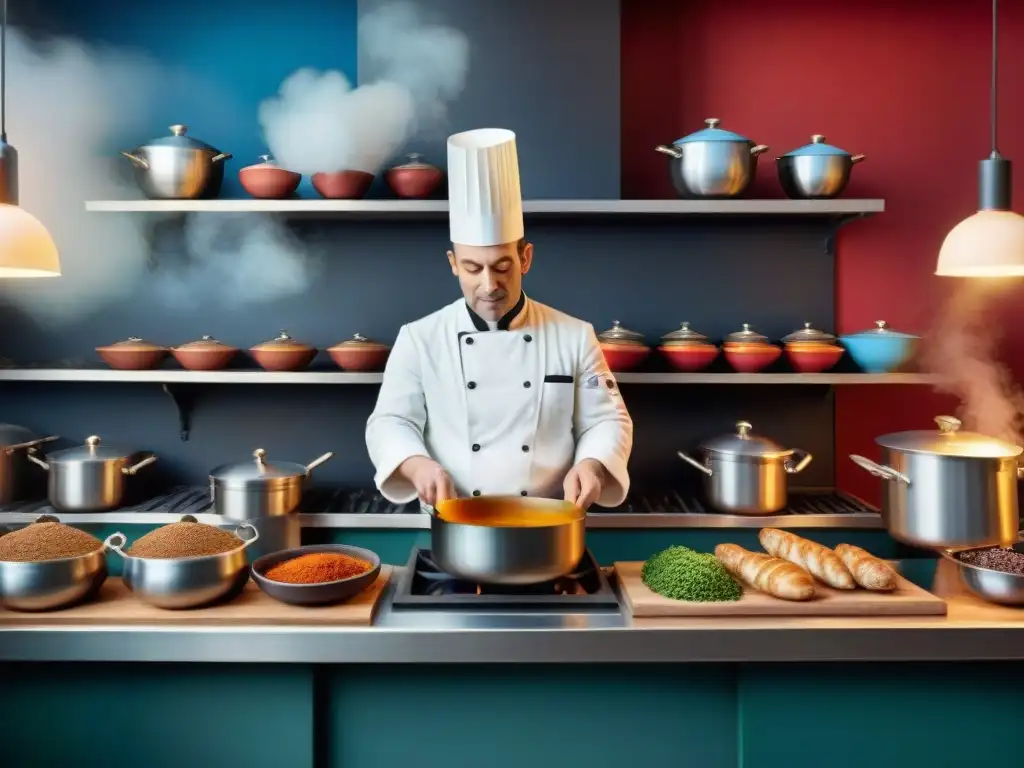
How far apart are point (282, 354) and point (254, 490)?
521 millimetres

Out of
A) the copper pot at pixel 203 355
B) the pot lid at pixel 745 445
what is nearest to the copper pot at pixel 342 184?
the copper pot at pixel 203 355

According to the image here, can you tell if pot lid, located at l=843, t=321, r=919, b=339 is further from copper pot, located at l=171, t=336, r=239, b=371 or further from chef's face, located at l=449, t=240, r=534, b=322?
copper pot, located at l=171, t=336, r=239, b=371

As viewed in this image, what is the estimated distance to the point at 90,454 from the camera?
9.93ft

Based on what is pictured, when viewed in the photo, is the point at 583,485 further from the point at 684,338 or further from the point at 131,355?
the point at 131,355

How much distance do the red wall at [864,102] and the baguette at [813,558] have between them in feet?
5.77

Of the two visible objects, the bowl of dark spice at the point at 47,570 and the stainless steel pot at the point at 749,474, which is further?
the stainless steel pot at the point at 749,474

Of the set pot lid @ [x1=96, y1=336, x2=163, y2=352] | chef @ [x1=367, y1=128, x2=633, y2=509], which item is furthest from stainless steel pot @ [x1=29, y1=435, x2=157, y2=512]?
chef @ [x1=367, y1=128, x2=633, y2=509]

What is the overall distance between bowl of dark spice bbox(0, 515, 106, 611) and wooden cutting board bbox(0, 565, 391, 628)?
0.03 m

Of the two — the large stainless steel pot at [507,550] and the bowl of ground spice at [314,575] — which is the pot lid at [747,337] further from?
the bowl of ground spice at [314,575]

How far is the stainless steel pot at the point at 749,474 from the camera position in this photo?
297cm

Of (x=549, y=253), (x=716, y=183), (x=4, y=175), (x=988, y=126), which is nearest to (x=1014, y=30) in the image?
(x=988, y=126)

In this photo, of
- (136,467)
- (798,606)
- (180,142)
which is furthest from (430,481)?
(180,142)

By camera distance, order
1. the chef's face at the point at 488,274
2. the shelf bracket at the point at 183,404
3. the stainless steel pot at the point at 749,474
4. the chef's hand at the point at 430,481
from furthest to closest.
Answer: the shelf bracket at the point at 183,404
the stainless steel pot at the point at 749,474
the chef's face at the point at 488,274
the chef's hand at the point at 430,481

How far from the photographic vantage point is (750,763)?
165 centimetres
